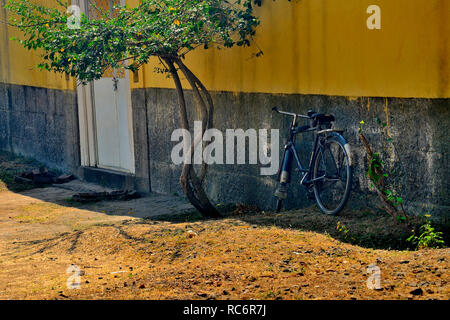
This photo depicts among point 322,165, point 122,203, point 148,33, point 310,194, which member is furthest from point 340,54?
point 122,203

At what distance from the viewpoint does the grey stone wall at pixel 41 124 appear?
1150cm

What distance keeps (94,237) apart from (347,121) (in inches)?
108

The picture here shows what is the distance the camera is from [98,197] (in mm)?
9383

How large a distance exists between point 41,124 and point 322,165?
7.86m

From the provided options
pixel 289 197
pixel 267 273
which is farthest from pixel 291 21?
pixel 267 273

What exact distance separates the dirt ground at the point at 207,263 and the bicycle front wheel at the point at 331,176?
0.67ft

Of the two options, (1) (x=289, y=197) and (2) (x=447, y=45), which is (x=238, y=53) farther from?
(2) (x=447, y=45)

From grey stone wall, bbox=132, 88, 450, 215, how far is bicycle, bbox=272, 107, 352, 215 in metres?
0.17

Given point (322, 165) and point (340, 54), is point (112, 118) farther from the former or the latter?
point (340, 54)

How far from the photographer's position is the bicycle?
6.24m

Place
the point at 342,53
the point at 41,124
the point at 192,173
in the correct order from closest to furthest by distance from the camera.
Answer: the point at 342,53
the point at 192,173
the point at 41,124

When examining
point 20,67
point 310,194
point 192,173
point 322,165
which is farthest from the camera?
point 20,67

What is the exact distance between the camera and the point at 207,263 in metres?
4.85

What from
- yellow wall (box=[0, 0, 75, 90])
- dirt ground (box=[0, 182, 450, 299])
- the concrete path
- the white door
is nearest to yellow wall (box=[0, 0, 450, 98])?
dirt ground (box=[0, 182, 450, 299])
